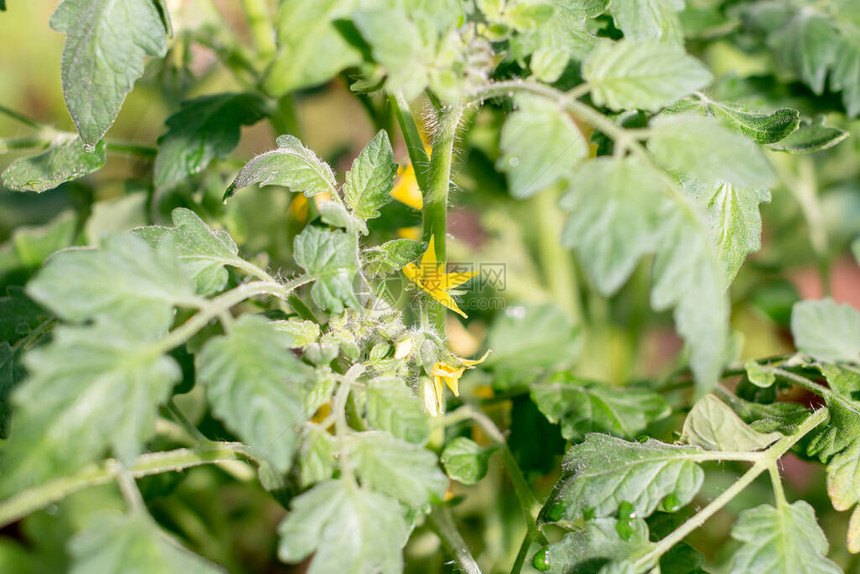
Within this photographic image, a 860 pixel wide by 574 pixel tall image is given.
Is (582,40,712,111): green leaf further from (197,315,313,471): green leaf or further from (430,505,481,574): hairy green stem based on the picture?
(430,505,481,574): hairy green stem

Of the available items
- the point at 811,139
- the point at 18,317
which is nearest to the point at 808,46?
the point at 811,139

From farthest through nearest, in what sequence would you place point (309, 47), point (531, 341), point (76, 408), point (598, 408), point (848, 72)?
1. point (531, 341)
2. point (848, 72)
3. point (598, 408)
4. point (309, 47)
5. point (76, 408)

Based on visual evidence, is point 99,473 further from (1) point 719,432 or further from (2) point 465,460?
(1) point 719,432

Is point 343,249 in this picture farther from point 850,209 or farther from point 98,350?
point 850,209

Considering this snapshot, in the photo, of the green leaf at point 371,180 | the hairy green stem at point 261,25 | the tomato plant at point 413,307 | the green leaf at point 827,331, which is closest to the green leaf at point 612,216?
the tomato plant at point 413,307

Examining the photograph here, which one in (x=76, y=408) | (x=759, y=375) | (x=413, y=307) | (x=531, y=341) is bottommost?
(x=531, y=341)

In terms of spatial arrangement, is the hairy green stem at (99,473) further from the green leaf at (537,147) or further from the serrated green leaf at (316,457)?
the green leaf at (537,147)
